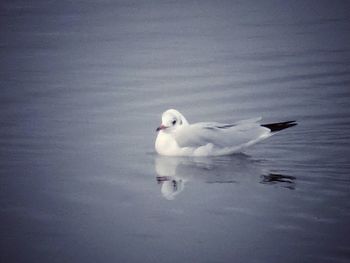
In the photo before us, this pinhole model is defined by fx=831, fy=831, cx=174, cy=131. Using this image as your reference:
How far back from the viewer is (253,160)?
11820 millimetres

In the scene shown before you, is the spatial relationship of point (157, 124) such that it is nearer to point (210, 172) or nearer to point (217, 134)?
point (217, 134)

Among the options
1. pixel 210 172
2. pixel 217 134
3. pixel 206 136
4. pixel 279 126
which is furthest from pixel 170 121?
pixel 279 126

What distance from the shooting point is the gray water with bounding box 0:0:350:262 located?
866 centimetres

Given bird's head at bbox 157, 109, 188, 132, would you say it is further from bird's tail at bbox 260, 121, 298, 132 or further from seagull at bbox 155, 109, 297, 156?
bird's tail at bbox 260, 121, 298, 132

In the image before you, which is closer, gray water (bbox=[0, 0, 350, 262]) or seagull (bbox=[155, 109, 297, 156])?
gray water (bbox=[0, 0, 350, 262])

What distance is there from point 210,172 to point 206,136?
1.03 meters

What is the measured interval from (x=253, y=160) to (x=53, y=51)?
930 cm

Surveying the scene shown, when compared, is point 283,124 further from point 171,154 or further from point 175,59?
point 175,59

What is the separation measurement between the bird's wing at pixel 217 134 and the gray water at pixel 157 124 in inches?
10.7

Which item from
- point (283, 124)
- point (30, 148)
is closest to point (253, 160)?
point (283, 124)

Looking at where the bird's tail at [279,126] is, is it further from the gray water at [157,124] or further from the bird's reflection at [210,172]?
the bird's reflection at [210,172]

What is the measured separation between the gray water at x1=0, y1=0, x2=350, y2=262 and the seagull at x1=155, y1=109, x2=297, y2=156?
197 mm

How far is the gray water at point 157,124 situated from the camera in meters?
8.66

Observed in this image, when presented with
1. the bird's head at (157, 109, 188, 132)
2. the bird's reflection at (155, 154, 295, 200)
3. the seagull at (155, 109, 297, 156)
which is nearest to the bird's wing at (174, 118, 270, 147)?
the seagull at (155, 109, 297, 156)
